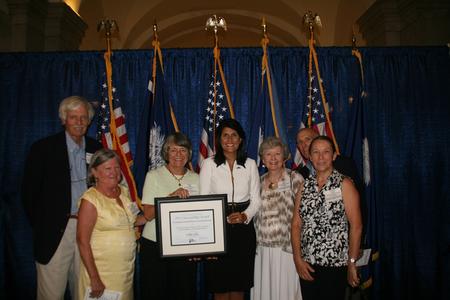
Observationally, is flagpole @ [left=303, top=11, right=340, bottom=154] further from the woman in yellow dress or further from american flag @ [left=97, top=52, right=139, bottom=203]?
the woman in yellow dress

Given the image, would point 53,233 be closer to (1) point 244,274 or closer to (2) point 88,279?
(2) point 88,279

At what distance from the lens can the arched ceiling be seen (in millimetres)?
6957

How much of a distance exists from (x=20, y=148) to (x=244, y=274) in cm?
254

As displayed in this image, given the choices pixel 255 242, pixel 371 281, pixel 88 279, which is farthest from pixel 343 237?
pixel 88 279

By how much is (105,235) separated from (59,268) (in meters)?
0.73

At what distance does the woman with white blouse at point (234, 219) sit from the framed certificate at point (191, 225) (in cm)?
12

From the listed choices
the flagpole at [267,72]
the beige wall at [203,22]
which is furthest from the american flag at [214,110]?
the beige wall at [203,22]

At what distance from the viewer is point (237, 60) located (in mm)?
3873

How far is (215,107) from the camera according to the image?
3.76 metres

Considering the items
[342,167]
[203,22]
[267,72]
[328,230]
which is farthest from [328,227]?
[203,22]

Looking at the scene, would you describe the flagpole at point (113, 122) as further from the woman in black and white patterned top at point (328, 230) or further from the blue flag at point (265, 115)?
the woman in black and white patterned top at point (328, 230)

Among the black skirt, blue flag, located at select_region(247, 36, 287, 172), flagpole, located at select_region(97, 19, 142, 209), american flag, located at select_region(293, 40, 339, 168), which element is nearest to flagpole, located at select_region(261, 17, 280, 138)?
blue flag, located at select_region(247, 36, 287, 172)

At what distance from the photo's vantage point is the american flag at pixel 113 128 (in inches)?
139

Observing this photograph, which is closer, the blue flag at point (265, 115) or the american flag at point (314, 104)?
the blue flag at point (265, 115)
